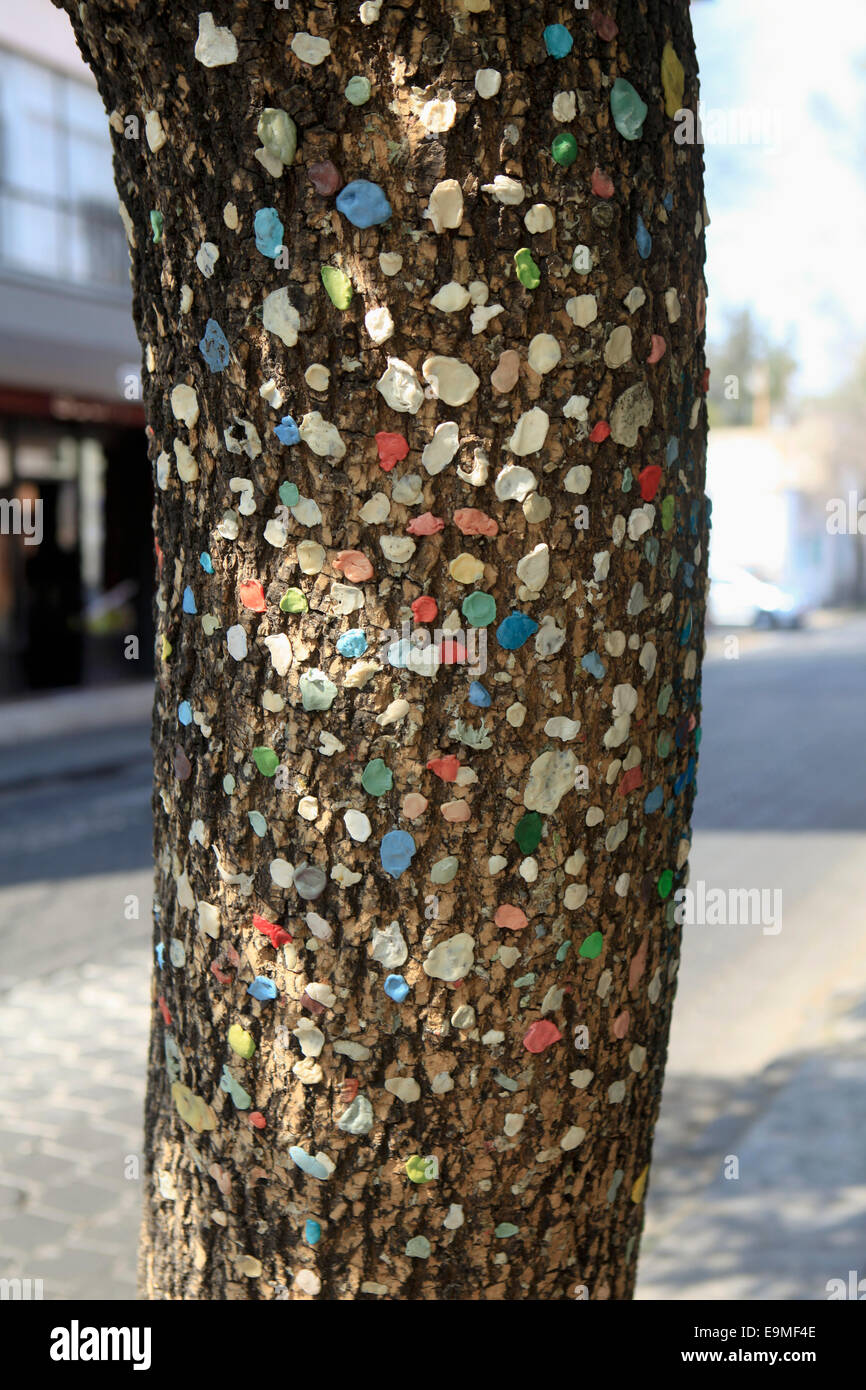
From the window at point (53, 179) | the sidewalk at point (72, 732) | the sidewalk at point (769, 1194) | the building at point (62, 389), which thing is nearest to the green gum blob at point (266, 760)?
the sidewalk at point (769, 1194)

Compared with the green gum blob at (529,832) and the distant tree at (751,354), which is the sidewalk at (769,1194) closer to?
the green gum blob at (529,832)

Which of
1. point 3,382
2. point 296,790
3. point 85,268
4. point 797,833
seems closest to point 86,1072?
point 296,790

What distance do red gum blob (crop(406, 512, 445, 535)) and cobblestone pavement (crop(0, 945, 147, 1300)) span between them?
3.10 meters

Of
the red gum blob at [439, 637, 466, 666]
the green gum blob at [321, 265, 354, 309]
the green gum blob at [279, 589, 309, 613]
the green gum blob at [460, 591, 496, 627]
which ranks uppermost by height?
A: the green gum blob at [321, 265, 354, 309]

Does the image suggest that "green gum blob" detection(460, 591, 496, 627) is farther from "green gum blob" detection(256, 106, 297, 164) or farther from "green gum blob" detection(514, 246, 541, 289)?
"green gum blob" detection(256, 106, 297, 164)

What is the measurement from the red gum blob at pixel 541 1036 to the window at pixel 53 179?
14.6 metres

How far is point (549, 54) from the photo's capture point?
145 centimetres

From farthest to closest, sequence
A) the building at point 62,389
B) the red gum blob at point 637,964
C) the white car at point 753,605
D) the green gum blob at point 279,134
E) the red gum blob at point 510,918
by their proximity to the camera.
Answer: the white car at point 753,605, the building at point 62,389, the red gum blob at point 637,964, the red gum blob at point 510,918, the green gum blob at point 279,134

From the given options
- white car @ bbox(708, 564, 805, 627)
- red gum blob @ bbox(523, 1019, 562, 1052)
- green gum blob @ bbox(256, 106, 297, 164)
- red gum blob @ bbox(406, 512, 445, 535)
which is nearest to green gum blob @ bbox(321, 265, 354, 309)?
green gum blob @ bbox(256, 106, 297, 164)

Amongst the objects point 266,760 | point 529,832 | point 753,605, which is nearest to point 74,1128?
point 266,760

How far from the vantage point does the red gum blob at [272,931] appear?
1611 millimetres

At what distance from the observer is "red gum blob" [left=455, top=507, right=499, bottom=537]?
148 cm

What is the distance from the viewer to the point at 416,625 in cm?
151
